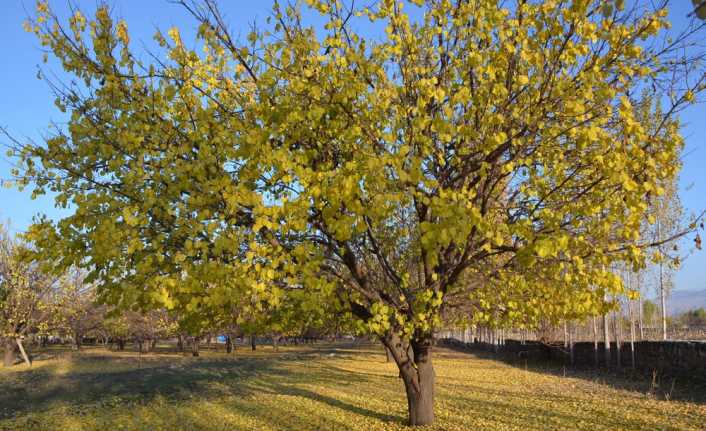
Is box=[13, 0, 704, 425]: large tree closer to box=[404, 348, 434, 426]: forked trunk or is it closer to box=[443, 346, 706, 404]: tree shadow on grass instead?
box=[404, 348, 434, 426]: forked trunk

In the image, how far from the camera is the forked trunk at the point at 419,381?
10.9 metres

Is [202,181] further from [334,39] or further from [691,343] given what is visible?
[691,343]

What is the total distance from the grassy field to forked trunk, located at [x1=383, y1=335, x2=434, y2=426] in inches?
16.9

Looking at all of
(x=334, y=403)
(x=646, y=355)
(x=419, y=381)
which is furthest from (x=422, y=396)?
(x=646, y=355)

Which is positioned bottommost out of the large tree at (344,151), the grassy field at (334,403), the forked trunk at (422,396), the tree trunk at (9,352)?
the tree trunk at (9,352)

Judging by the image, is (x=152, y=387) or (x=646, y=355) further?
(x=646, y=355)

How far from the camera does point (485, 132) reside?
8.51m

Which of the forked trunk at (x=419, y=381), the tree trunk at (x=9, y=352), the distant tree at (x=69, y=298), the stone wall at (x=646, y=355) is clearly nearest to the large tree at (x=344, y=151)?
the forked trunk at (x=419, y=381)

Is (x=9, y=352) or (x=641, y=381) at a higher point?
(x=641, y=381)

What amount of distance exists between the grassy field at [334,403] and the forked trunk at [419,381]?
1.41 ft

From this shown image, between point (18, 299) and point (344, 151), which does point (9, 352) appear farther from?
point (344, 151)

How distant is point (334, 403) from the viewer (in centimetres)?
1528

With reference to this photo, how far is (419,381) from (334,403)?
16.2ft

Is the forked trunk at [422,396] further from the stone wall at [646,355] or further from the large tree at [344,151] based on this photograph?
the stone wall at [646,355]
